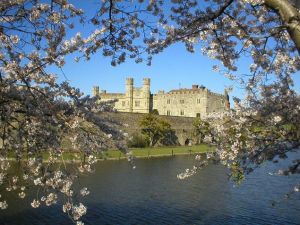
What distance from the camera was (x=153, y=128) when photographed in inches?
1766

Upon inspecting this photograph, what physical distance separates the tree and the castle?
16104 millimetres

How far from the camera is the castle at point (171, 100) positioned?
62569 mm

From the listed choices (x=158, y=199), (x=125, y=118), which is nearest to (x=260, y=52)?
(x=158, y=199)

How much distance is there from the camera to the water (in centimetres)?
1404

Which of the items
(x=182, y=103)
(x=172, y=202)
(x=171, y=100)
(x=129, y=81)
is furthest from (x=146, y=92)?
(x=172, y=202)

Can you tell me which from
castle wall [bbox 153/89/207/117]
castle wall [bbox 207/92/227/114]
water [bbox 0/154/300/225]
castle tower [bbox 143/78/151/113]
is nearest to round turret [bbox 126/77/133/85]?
castle tower [bbox 143/78/151/113]

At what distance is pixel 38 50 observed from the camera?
5383 millimetres

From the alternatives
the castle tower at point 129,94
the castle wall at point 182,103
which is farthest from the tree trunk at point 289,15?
the castle tower at point 129,94

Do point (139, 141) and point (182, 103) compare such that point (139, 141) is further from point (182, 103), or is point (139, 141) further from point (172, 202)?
point (172, 202)

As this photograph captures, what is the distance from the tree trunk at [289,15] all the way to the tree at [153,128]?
136 feet

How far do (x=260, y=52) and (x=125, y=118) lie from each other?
38.4 meters

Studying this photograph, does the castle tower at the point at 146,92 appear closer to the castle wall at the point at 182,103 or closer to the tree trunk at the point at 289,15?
the castle wall at the point at 182,103

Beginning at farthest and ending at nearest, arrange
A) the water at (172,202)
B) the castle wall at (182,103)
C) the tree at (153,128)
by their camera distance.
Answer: the castle wall at (182,103) < the tree at (153,128) < the water at (172,202)

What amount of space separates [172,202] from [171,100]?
5025 centimetres
